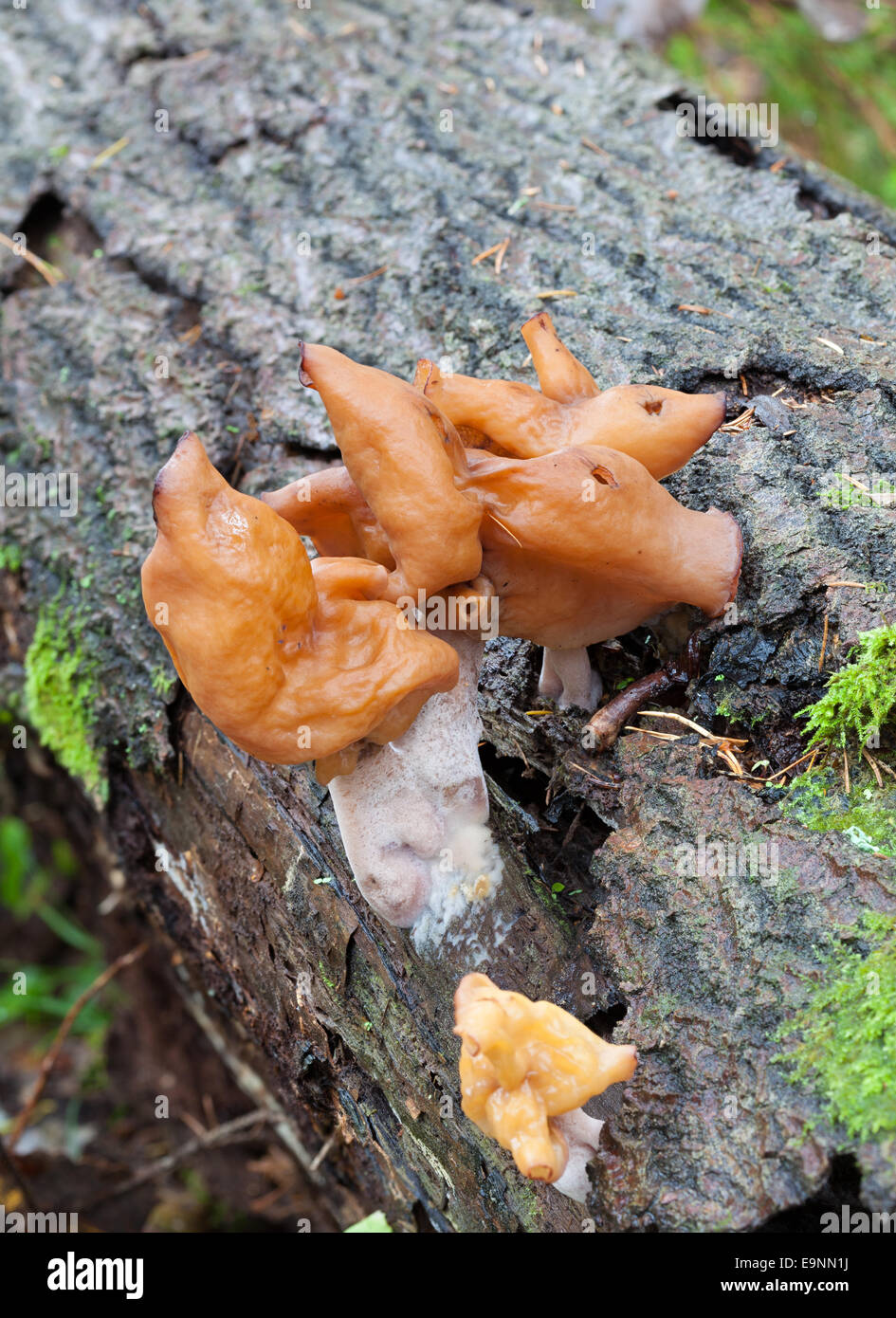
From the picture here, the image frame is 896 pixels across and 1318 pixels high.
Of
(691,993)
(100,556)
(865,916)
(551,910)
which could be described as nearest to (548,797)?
(551,910)

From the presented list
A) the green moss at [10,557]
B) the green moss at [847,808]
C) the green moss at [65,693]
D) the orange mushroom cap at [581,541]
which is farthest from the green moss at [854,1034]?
the green moss at [10,557]

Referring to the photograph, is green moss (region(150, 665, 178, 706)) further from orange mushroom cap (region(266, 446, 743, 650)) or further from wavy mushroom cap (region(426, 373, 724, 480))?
wavy mushroom cap (region(426, 373, 724, 480))

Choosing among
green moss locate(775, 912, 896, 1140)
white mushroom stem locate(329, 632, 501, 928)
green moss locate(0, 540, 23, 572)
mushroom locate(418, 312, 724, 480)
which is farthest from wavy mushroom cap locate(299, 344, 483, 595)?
green moss locate(0, 540, 23, 572)

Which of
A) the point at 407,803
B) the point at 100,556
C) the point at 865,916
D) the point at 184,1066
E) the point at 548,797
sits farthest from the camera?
the point at 184,1066

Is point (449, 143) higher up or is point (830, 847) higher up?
point (449, 143)

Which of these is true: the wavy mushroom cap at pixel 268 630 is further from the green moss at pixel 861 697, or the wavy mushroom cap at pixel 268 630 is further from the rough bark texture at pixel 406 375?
the green moss at pixel 861 697

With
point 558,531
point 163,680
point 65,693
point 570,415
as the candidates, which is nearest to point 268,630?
point 558,531

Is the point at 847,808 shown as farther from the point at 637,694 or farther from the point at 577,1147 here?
the point at 577,1147

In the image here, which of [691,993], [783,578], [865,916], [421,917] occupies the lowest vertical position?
[421,917]

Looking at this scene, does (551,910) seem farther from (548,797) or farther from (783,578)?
(783,578)
